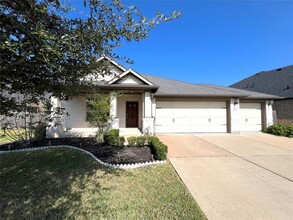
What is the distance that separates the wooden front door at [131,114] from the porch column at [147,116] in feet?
8.71

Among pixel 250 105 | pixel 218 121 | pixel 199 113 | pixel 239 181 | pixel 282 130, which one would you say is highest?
pixel 250 105

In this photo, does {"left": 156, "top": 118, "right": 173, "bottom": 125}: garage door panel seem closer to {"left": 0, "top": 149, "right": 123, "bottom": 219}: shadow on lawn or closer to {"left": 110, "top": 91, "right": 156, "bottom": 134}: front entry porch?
{"left": 110, "top": 91, "right": 156, "bottom": 134}: front entry porch

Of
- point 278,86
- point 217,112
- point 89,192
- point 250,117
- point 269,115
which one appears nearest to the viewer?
point 89,192

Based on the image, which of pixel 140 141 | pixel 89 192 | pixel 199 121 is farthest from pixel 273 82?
pixel 89 192

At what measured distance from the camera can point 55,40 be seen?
194cm

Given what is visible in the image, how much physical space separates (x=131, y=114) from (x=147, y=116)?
9.19 feet

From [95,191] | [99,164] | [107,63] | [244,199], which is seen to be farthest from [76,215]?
[244,199]

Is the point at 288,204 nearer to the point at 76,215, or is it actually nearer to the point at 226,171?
the point at 226,171

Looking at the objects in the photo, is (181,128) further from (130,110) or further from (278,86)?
(278,86)

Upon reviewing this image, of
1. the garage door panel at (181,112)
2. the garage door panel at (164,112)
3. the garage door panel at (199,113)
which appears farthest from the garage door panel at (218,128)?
the garage door panel at (164,112)

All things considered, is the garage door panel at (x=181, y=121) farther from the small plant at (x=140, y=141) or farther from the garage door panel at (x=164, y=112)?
the small plant at (x=140, y=141)

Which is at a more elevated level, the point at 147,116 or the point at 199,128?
the point at 147,116

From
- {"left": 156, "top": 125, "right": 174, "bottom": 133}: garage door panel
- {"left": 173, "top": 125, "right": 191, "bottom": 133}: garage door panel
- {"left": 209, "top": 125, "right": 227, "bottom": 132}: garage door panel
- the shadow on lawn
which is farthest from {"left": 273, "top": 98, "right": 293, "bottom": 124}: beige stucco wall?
the shadow on lawn

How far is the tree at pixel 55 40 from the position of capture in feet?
6.19
